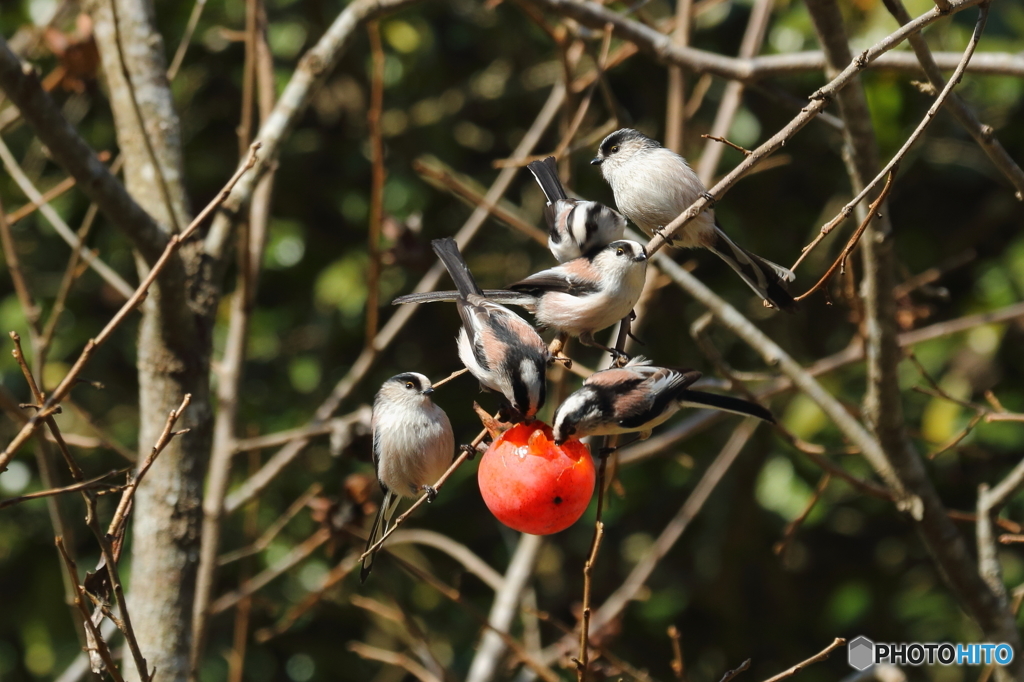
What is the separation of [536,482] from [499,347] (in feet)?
2.15

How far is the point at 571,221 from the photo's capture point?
2373mm

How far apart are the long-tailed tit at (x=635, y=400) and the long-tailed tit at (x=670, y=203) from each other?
32cm

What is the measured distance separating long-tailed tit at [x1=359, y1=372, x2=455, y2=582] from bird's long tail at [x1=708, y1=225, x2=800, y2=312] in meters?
0.87

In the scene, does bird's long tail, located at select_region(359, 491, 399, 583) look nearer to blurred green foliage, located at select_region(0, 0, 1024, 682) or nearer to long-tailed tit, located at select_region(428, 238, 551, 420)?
long-tailed tit, located at select_region(428, 238, 551, 420)

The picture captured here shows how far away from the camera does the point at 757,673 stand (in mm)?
4555

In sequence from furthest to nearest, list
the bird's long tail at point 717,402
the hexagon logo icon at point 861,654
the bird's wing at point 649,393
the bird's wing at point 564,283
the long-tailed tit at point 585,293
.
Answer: the hexagon logo icon at point 861,654 → the bird's wing at point 564,283 → the long-tailed tit at point 585,293 → the bird's long tail at point 717,402 → the bird's wing at point 649,393

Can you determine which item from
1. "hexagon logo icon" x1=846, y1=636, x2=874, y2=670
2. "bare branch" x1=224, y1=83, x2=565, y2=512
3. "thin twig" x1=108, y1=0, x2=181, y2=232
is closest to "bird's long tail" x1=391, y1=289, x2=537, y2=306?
"bare branch" x1=224, y1=83, x2=565, y2=512

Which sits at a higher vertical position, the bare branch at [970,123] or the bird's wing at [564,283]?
the bare branch at [970,123]

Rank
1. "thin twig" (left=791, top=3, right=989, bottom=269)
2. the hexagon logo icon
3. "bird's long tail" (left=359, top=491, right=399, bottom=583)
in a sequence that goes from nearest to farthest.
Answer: "thin twig" (left=791, top=3, right=989, bottom=269), "bird's long tail" (left=359, top=491, right=399, bottom=583), the hexagon logo icon

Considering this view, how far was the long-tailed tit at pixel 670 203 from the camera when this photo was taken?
7.61ft

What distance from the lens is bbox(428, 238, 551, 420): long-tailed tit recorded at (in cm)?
189

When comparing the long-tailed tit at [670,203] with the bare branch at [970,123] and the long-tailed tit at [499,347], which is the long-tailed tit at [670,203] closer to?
the long-tailed tit at [499,347]

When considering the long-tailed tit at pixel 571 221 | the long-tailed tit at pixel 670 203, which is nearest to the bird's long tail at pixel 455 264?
the long-tailed tit at pixel 571 221

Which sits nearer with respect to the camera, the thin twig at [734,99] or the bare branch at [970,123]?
the bare branch at [970,123]
